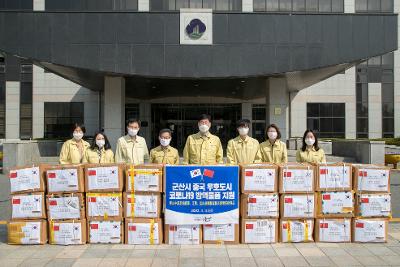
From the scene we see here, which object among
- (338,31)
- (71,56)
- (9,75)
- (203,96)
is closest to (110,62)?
(71,56)

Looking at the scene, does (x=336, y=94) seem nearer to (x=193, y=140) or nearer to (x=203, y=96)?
(x=203, y=96)

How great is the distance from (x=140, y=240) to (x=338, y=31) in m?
14.7

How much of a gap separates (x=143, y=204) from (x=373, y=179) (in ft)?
12.3

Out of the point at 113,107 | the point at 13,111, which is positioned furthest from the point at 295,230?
the point at 13,111

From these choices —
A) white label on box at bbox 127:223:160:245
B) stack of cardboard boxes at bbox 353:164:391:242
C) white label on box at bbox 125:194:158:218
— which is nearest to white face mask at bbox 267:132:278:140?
stack of cardboard boxes at bbox 353:164:391:242

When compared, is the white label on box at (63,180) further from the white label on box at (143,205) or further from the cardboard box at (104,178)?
the white label on box at (143,205)

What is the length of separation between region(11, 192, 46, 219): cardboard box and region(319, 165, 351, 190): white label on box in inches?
178

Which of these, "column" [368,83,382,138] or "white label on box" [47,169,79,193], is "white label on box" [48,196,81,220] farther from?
"column" [368,83,382,138]

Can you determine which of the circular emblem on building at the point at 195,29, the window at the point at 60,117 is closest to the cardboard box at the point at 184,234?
the circular emblem on building at the point at 195,29

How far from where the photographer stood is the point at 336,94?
36.5 m

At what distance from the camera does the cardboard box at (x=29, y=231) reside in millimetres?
6352

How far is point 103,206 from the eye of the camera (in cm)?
→ 634

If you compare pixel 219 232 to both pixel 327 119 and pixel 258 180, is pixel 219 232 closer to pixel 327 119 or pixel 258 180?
pixel 258 180

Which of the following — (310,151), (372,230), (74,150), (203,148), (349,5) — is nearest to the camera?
(372,230)
